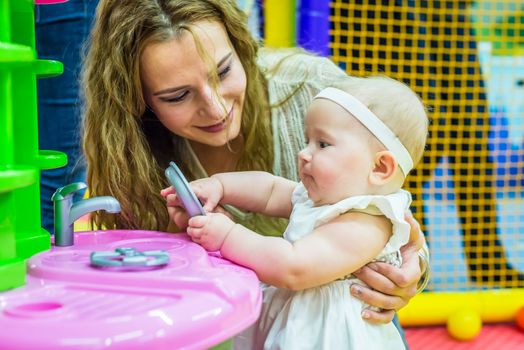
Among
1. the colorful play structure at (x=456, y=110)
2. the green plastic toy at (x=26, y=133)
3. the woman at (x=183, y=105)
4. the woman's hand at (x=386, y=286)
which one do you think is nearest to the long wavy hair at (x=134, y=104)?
the woman at (x=183, y=105)

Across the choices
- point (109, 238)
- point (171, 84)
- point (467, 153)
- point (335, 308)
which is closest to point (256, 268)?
point (335, 308)

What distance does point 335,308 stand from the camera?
903mm

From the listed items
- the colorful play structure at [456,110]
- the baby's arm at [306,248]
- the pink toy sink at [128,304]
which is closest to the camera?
the pink toy sink at [128,304]

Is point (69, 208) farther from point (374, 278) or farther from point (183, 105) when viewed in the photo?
point (374, 278)

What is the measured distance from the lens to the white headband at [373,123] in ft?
2.96

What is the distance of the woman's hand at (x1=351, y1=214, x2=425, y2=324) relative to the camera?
0.94 m

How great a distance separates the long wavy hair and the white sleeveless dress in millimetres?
334

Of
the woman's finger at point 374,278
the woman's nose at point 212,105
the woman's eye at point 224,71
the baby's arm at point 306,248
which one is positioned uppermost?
the woman's eye at point 224,71

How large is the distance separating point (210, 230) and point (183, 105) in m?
0.33

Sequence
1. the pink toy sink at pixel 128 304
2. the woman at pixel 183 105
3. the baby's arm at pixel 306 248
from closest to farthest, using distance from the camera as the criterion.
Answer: the pink toy sink at pixel 128 304, the baby's arm at pixel 306 248, the woman at pixel 183 105

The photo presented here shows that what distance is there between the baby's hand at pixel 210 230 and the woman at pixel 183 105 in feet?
0.81

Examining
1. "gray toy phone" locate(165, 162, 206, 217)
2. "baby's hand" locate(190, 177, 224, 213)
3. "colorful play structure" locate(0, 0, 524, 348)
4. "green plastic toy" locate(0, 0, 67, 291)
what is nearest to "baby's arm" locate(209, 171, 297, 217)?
"baby's hand" locate(190, 177, 224, 213)

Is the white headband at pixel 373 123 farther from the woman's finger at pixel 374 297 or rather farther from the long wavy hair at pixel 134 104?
the long wavy hair at pixel 134 104

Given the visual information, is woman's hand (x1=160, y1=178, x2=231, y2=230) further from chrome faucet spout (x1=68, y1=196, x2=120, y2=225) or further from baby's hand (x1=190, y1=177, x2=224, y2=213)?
chrome faucet spout (x1=68, y1=196, x2=120, y2=225)
